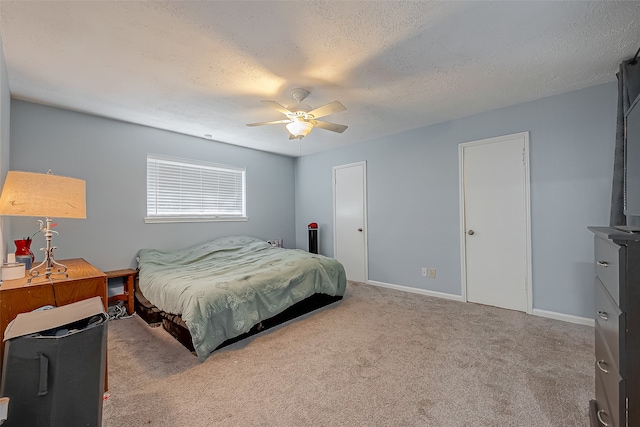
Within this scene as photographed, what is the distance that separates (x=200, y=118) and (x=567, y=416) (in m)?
4.19

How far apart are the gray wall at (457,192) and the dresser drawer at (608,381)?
5.99 ft

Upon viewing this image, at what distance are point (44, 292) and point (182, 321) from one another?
3.14 ft

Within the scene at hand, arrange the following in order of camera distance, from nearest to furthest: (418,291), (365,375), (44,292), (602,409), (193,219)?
(602,409), (44,292), (365,375), (418,291), (193,219)

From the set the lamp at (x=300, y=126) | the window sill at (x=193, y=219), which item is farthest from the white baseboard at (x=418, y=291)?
the lamp at (x=300, y=126)

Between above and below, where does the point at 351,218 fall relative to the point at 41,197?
below

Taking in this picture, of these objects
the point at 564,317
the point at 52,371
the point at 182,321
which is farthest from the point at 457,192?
Result: the point at 52,371

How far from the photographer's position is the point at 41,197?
1.65 meters

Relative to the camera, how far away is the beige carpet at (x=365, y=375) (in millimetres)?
1592

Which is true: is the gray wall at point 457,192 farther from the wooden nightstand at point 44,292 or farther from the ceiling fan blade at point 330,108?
the wooden nightstand at point 44,292

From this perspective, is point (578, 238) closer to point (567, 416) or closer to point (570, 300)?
point (570, 300)

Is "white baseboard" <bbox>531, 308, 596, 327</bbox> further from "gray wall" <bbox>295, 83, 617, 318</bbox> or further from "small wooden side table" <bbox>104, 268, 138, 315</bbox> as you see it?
"small wooden side table" <bbox>104, 268, 138, 315</bbox>

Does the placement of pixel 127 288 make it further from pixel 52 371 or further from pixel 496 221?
pixel 496 221

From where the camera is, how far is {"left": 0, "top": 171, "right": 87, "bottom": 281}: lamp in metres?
1.58

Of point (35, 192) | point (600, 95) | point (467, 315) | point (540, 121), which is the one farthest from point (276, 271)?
point (600, 95)
